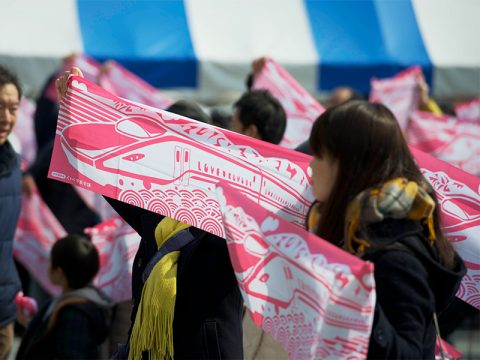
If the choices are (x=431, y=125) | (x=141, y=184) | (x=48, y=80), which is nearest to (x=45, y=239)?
(x=48, y=80)

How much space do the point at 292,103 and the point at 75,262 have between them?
162cm

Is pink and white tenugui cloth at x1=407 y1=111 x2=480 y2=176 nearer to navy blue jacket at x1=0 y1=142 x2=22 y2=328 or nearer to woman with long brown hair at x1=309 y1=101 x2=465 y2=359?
navy blue jacket at x1=0 y1=142 x2=22 y2=328

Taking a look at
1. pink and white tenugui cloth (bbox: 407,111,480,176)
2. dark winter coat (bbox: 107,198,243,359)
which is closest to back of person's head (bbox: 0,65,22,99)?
dark winter coat (bbox: 107,198,243,359)

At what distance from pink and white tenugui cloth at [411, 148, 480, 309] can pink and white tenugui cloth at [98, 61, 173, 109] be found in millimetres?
3333

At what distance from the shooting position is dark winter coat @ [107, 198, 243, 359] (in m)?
2.82

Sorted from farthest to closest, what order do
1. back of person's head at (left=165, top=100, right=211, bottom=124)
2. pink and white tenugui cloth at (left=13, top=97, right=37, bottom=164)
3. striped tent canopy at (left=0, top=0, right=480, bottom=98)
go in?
1. pink and white tenugui cloth at (left=13, top=97, right=37, bottom=164)
2. striped tent canopy at (left=0, top=0, right=480, bottom=98)
3. back of person's head at (left=165, top=100, right=211, bottom=124)

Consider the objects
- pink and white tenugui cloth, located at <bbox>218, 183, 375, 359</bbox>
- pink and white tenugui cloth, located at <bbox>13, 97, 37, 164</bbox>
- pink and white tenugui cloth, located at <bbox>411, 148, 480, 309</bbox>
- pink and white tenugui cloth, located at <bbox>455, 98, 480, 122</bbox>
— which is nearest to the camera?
pink and white tenugui cloth, located at <bbox>218, 183, 375, 359</bbox>

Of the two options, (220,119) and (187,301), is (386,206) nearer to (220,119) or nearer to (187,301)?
(187,301)

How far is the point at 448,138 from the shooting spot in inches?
232

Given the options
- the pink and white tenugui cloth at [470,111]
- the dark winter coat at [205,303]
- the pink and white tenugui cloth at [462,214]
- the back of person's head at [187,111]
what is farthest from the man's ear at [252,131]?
the pink and white tenugui cloth at [470,111]

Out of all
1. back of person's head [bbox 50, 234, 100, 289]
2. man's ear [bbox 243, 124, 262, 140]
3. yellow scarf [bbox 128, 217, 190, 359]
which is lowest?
back of person's head [bbox 50, 234, 100, 289]

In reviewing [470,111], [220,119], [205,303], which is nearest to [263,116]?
[205,303]

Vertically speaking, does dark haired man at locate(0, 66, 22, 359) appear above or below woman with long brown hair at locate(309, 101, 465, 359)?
below

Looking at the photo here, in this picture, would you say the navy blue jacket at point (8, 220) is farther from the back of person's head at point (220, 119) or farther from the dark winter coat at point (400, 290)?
the back of person's head at point (220, 119)
